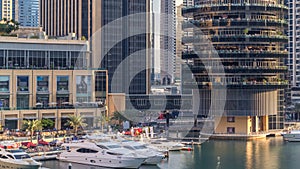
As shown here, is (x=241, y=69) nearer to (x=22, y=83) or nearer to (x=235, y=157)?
(x=235, y=157)

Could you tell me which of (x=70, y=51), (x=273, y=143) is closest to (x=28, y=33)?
(x=70, y=51)

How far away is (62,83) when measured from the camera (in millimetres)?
82875

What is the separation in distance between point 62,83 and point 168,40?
9719 centimetres

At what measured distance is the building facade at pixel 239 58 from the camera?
86.2m

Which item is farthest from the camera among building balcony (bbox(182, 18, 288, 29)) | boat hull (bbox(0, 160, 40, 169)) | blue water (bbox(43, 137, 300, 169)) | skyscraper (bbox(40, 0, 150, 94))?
skyscraper (bbox(40, 0, 150, 94))

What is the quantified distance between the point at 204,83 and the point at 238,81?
4.59m

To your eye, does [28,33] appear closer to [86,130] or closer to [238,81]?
[86,130]

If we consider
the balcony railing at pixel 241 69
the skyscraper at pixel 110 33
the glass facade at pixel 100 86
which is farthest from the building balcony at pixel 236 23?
the skyscraper at pixel 110 33

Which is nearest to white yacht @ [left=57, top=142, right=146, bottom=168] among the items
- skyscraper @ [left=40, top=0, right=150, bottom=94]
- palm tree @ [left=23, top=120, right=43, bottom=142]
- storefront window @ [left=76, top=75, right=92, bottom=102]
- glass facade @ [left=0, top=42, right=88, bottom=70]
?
palm tree @ [left=23, top=120, right=43, bottom=142]

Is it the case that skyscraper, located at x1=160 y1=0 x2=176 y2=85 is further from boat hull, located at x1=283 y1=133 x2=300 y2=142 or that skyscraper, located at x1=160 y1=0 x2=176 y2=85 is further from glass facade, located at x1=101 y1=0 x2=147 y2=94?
boat hull, located at x1=283 y1=133 x2=300 y2=142

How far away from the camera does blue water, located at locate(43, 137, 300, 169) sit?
Answer: 197 ft

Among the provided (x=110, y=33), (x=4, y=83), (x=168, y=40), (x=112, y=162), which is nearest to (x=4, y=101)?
(x=4, y=83)

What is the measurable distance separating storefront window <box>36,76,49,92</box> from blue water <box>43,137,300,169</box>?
1968 centimetres

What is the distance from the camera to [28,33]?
86000 mm
